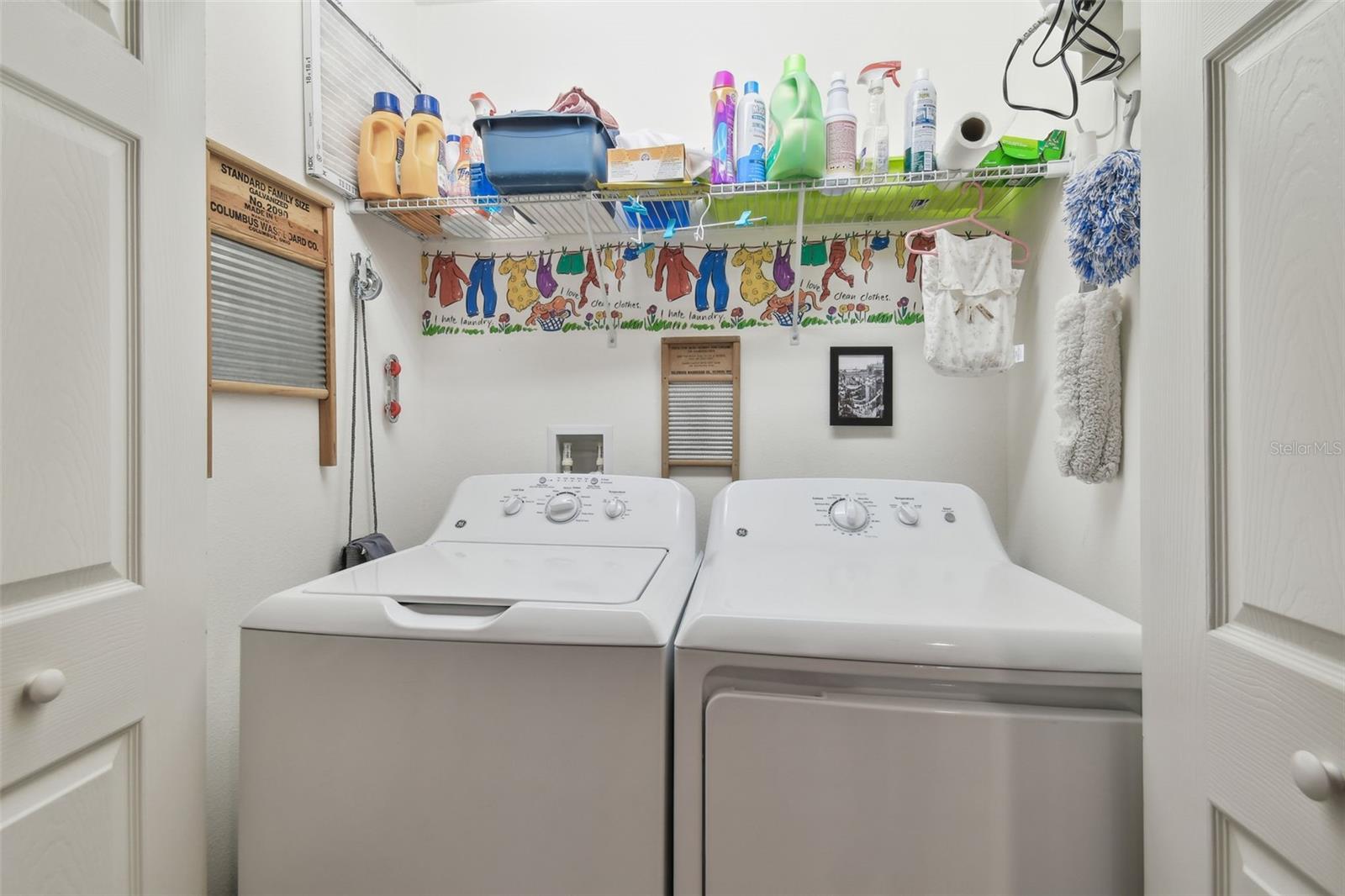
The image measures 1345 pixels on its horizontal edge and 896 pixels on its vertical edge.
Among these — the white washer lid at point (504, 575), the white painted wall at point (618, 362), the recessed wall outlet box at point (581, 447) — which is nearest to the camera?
the white washer lid at point (504, 575)

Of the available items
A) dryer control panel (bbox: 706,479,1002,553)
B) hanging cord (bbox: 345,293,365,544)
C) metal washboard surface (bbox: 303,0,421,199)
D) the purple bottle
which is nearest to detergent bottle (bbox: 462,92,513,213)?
metal washboard surface (bbox: 303,0,421,199)

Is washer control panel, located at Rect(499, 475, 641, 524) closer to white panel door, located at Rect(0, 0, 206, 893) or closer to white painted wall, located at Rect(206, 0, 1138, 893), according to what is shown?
white painted wall, located at Rect(206, 0, 1138, 893)

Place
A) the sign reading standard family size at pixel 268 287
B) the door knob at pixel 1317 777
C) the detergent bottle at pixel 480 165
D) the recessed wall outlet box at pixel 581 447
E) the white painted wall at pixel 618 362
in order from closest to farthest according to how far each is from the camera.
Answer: the door knob at pixel 1317 777 → the sign reading standard family size at pixel 268 287 → the white painted wall at pixel 618 362 → the detergent bottle at pixel 480 165 → the recessed wall outlet box at pixel 581 447

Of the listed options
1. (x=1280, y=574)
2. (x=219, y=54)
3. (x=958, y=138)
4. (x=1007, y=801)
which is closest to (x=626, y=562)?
(x=1007, y=801)

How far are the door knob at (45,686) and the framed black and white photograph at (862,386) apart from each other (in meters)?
1.69

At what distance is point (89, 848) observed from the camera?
0.68 metres

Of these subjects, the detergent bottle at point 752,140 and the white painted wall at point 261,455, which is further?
the detergent bottle at point 752,140

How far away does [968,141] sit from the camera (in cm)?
135

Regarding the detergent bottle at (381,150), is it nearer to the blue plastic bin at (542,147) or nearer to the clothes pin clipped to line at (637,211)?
the blue plastic bin at (542,147)

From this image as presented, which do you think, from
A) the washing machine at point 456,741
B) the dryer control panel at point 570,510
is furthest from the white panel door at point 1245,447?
the dryer control panel at point 570,510

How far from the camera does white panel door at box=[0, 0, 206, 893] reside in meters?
0.59

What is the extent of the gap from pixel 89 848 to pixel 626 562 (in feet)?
2.78

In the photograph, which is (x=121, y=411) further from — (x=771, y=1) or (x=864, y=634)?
(x=771, y=1)

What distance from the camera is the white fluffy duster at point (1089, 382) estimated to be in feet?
3.71
